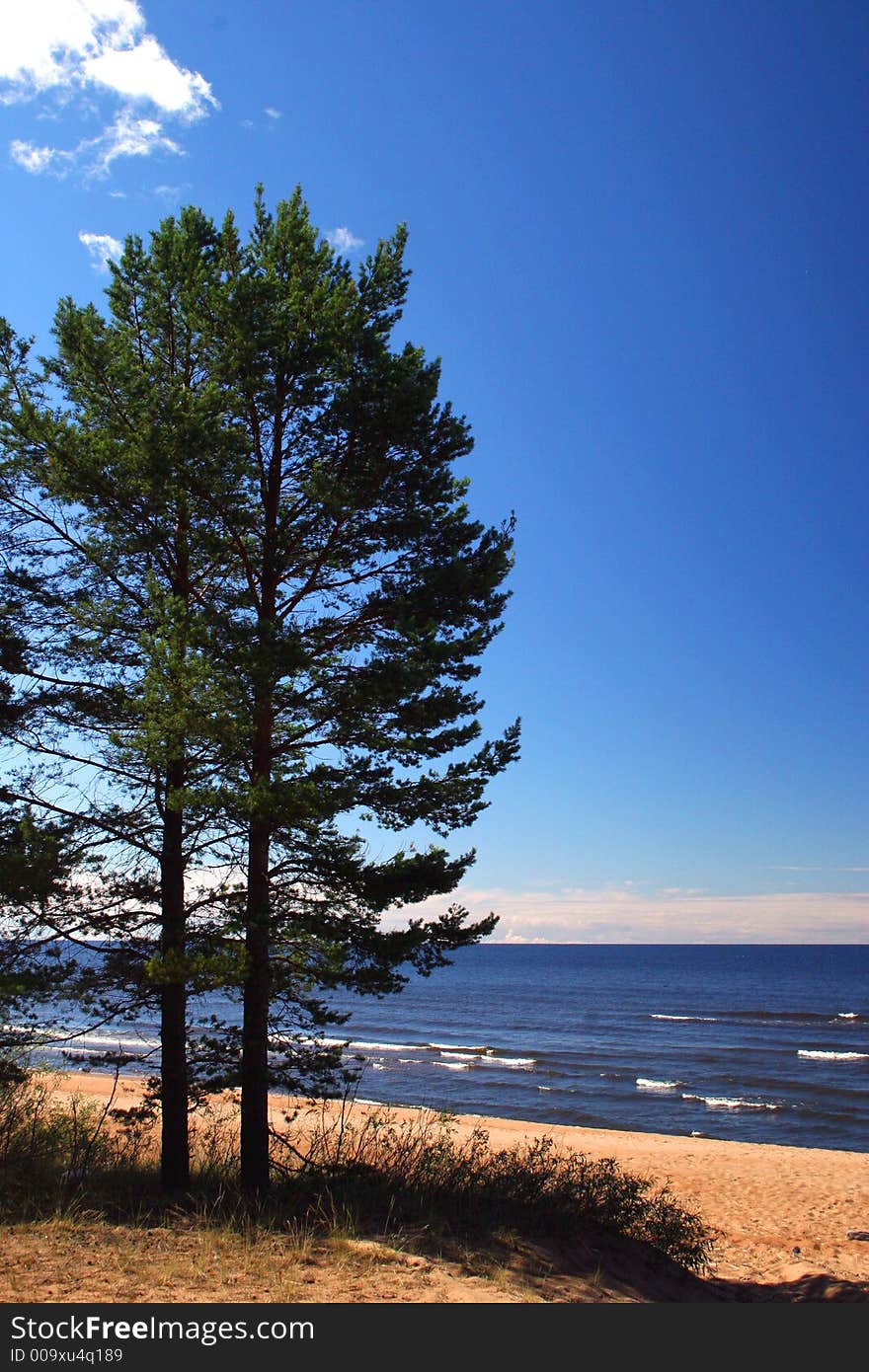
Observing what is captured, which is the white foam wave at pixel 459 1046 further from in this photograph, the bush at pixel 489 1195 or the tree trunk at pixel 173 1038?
the tree trunk at pixel 173 1038

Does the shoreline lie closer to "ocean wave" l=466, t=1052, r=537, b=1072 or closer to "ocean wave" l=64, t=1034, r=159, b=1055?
"ocean wave" l=64, t=1034, r=159, b=1055

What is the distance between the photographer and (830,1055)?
40.1 m

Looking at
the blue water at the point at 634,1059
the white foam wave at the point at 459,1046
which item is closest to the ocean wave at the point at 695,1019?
the blue water at the point at 634,1059

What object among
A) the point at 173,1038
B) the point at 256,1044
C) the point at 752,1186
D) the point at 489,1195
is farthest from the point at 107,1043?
the point at 256,1044

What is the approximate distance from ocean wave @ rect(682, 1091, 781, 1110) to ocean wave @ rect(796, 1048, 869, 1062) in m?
10.7

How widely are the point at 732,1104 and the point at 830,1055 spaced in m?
13.3

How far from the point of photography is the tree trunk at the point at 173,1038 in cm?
923

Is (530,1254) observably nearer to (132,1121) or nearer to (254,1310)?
(254,1310)

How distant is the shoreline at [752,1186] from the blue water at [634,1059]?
8.16ft

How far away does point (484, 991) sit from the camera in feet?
261

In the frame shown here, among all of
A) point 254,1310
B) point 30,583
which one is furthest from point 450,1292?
point 30,583

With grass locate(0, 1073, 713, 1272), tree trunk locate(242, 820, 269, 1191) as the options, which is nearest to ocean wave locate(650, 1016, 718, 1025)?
grass locate(0, 1073, 713, 1272)

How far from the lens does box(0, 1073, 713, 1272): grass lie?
25.4 ft

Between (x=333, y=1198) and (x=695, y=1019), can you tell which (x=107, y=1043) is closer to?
(x=333, y=1198)
